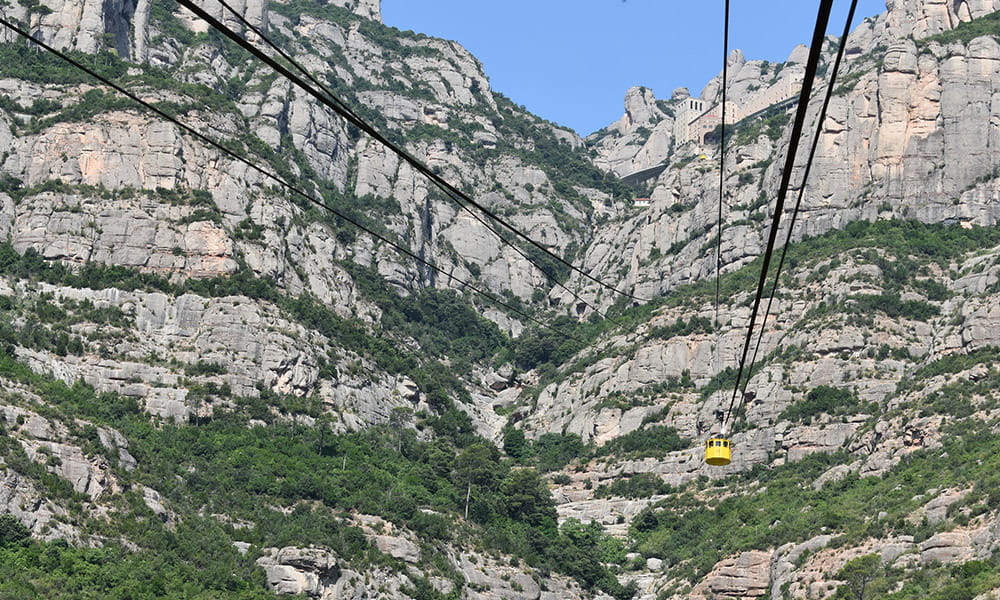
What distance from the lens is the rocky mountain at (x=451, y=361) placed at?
83250mm

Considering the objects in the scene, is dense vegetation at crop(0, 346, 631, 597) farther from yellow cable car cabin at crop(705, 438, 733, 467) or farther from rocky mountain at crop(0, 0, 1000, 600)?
yellow cable car cabin at crop(705, 438, 733, 467)

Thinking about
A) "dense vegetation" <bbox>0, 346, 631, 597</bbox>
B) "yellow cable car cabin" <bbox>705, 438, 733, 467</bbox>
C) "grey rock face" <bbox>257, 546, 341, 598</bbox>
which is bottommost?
"grey rock face" <bbox>257, 546, 341, 598</bbox>

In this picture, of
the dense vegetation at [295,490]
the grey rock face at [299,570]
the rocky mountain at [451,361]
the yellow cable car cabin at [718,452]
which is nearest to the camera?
the yellow cable car cabin at [718,452]

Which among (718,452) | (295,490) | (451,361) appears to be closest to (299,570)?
(295,490)

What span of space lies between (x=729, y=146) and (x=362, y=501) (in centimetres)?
8705

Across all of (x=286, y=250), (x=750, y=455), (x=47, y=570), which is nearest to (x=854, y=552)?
(x=750, y=455)

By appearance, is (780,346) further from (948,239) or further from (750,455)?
(948,239)

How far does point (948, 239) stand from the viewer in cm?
12800

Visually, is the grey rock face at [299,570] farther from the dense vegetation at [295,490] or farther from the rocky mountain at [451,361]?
the dense vegetation at [295,490]

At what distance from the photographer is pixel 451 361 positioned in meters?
152

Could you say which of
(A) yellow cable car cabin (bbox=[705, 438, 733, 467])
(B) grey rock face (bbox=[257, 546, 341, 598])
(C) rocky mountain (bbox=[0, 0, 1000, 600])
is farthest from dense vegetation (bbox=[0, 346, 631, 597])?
(A) yellow cable car cabin (bbox=[705, 438, 733, 467])

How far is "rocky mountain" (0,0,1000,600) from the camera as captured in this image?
273 feet

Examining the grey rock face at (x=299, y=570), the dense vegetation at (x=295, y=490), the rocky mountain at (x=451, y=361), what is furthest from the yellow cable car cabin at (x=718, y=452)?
the grey rock face at (x=299, y=570)

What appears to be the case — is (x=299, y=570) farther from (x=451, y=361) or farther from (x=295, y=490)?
(x=451, y=361)
